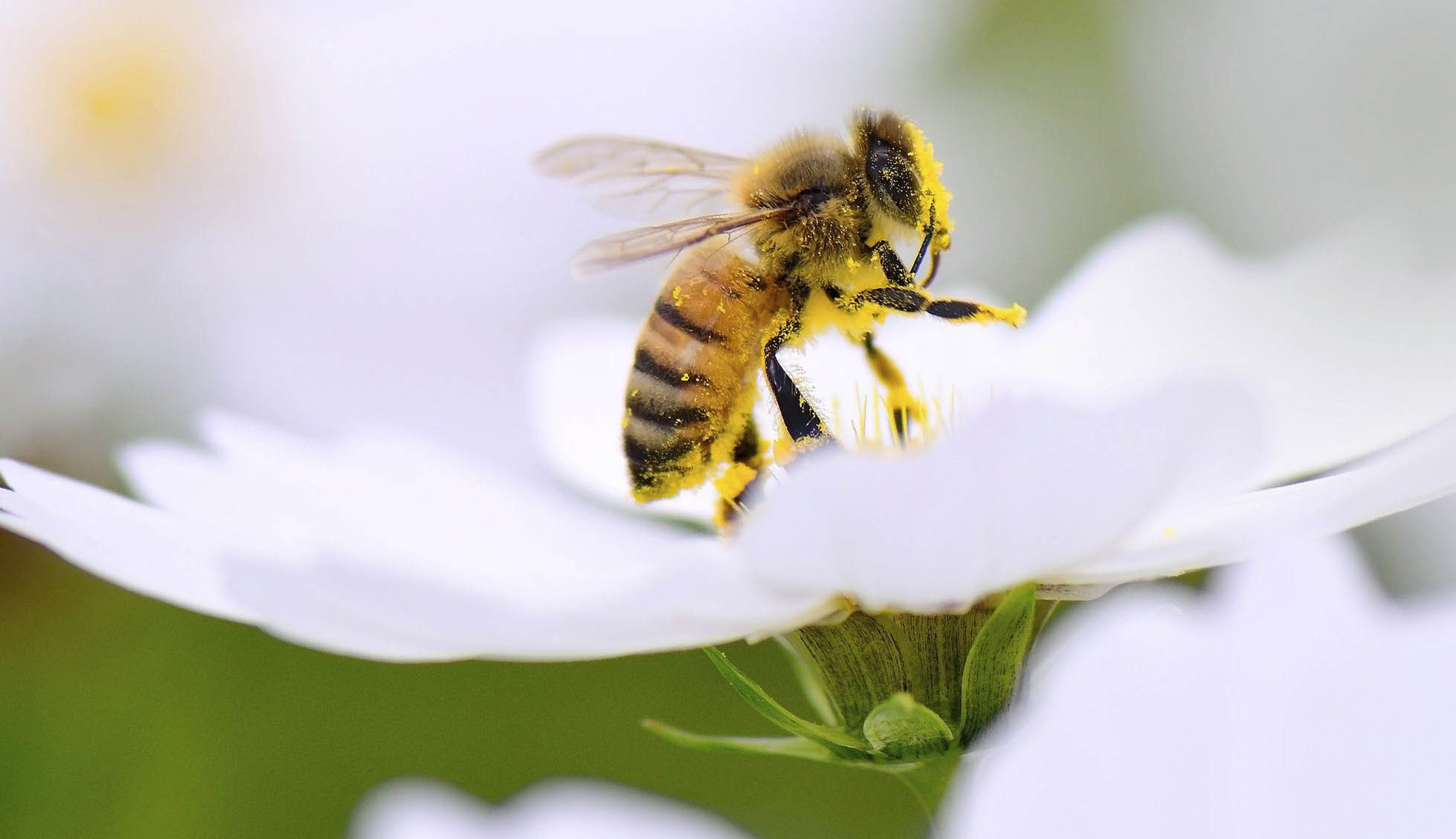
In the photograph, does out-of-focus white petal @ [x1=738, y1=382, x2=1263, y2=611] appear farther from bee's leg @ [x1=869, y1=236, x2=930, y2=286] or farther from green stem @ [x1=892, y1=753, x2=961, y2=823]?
bee's leg @ [x1=869, y1=236, x2=930, y2=286]

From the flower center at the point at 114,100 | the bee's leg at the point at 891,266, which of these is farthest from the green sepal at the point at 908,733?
the flower center at the point at 114,100

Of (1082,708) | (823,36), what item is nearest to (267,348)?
(823,36)

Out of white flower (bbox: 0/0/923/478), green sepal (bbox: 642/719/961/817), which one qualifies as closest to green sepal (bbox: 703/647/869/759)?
green sepal (bbox: 642/719/961/817)

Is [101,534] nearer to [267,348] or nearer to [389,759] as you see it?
[389,759]

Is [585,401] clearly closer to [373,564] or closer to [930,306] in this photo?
[930,306]

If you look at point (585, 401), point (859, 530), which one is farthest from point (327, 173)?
point (859, 530)

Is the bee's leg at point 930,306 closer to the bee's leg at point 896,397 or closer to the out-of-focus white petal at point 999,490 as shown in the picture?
the bee's leg at point 896,397
